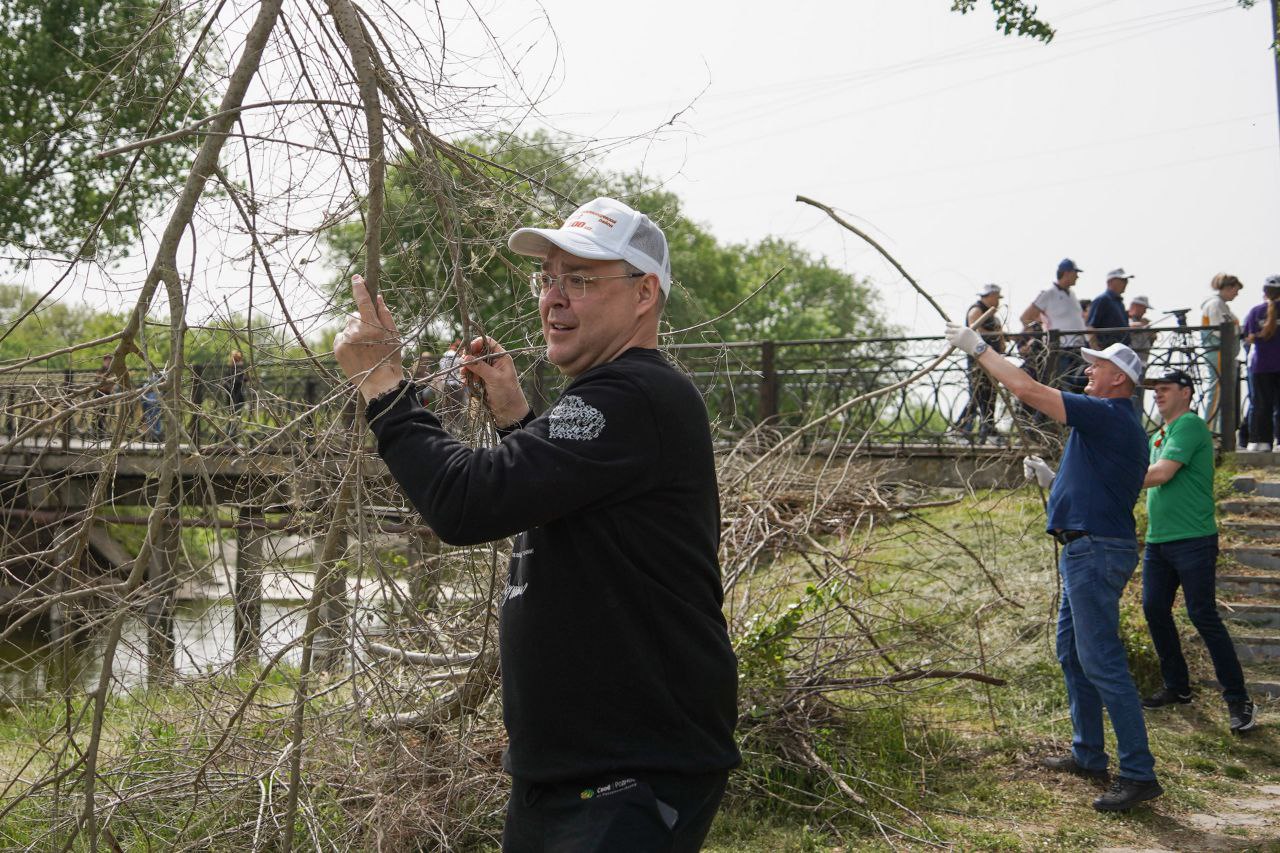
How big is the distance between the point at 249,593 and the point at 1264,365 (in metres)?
10.1

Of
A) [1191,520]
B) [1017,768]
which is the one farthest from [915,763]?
[1191,520]

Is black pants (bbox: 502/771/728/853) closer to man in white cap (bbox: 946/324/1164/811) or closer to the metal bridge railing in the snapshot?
the metal bridge railing

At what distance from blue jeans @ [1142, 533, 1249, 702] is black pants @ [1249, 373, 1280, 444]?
16.5ft

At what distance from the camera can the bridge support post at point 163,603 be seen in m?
3.17

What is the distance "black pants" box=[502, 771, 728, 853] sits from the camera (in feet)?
6.86

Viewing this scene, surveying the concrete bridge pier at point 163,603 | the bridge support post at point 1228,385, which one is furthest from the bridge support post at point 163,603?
the bridge support post at point 1228,385

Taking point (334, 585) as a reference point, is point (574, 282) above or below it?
above

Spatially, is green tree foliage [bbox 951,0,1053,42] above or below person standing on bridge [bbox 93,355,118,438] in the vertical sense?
above

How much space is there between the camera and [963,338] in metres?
5.52

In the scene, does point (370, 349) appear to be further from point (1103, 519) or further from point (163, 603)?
point (1103, 519)

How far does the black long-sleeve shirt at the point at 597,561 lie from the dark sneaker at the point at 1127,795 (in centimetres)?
391

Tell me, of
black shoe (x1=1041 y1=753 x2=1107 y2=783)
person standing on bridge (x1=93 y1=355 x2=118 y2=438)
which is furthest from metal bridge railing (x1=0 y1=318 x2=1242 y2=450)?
black shoe (x1=1041 y1=753 x2=1107 y2=783)

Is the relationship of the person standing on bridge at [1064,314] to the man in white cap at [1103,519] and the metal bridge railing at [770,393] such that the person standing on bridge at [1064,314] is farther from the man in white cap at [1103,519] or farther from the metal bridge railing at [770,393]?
the man in white cap at [1103,519]

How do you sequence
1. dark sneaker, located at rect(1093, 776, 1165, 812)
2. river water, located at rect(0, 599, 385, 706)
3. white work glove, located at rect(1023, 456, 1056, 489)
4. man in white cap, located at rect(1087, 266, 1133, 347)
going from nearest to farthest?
river water, located at rect(0, 599, 385, 706), dark sneaker, located at rect(1093, 776, 1165, 812), white work glove, located at rect(1023, 456, 1056, 489), man in white cap, located at rect(1087, 266, 1133, 347)
